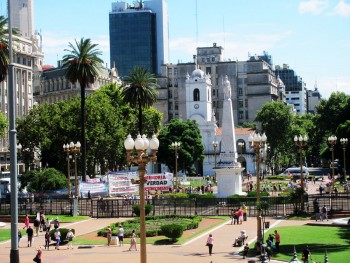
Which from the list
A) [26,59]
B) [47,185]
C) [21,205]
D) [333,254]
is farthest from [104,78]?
[333,254]

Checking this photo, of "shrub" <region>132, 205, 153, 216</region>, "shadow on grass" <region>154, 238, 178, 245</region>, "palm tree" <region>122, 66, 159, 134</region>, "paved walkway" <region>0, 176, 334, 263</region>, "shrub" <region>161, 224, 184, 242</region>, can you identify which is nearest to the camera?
"paved walkway" <region>0, 176, 334, 263</region>

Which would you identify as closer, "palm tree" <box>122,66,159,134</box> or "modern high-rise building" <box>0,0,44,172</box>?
"palm tree" <box>122,66,159,134</box>

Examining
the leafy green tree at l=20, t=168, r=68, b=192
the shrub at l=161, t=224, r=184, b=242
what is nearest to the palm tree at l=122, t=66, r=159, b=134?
the leafy green tree at l=20, t=168, r=68, b=192

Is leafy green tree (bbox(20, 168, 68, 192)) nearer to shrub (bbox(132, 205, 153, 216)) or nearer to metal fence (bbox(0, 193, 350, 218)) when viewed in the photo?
metal fence (bbox(0, 193, 350, 218))

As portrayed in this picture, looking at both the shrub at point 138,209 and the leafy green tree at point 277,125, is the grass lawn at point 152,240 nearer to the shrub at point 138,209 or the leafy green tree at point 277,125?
the shrub at point 138,209

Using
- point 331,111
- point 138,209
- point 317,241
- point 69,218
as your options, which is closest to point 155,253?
point 317,241

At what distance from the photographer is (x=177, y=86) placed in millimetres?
162000

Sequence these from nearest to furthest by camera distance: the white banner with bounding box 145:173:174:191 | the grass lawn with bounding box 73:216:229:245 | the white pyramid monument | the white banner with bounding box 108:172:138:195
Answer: the grass lawn with bounding box 73:216:229:245 < the white pyramid monument < the white banner with bounding box 108:172:138:195 < the white banner with bounding box 145:173:174:191

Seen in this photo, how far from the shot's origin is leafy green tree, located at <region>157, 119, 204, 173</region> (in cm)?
10806

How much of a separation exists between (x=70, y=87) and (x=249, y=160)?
44.8 metres

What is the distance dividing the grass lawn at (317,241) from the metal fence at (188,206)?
9.29m

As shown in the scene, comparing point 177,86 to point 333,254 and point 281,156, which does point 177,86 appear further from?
point 333,254

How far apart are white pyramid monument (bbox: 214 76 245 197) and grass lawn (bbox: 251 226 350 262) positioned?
62.5 ft

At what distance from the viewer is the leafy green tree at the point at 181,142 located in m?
108
